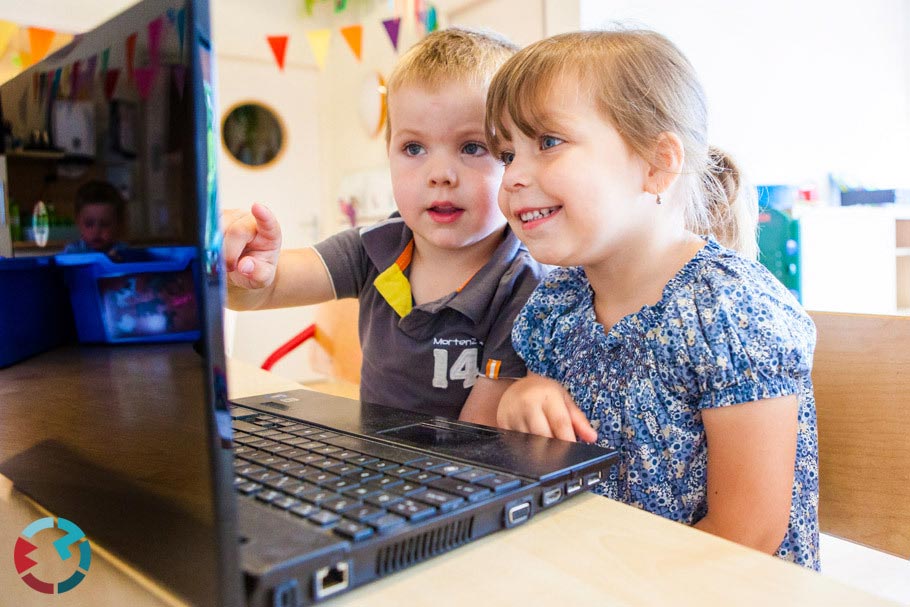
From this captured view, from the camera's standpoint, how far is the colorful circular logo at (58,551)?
1.42 feet

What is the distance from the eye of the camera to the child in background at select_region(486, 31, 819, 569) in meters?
0.70

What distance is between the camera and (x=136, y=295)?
1.11 ft

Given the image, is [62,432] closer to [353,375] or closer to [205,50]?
[205,50]

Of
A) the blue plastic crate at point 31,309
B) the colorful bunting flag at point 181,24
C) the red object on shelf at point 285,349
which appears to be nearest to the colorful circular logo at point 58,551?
the blue plastic crate at point 31,309

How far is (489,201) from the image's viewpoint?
100 cm

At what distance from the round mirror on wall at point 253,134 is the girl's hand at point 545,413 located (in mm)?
3719

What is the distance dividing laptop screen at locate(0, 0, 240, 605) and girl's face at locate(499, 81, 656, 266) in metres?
0.52

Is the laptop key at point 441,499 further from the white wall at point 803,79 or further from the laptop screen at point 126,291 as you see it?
the white wall at point 803,79

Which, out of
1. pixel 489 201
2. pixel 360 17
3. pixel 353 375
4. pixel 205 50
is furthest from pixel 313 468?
pixel 360 17

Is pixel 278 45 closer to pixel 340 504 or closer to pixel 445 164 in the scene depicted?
pixel 445 164

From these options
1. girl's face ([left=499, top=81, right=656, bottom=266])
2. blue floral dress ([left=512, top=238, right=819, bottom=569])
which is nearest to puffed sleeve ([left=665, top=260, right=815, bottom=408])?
blue floral dress ([left=512, top=238, right=819, bottom=569])

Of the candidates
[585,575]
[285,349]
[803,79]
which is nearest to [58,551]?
[585,575]

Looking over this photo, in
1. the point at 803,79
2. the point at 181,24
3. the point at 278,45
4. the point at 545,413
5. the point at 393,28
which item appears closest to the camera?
the point at 181,24

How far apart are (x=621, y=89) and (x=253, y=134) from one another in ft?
12.4
